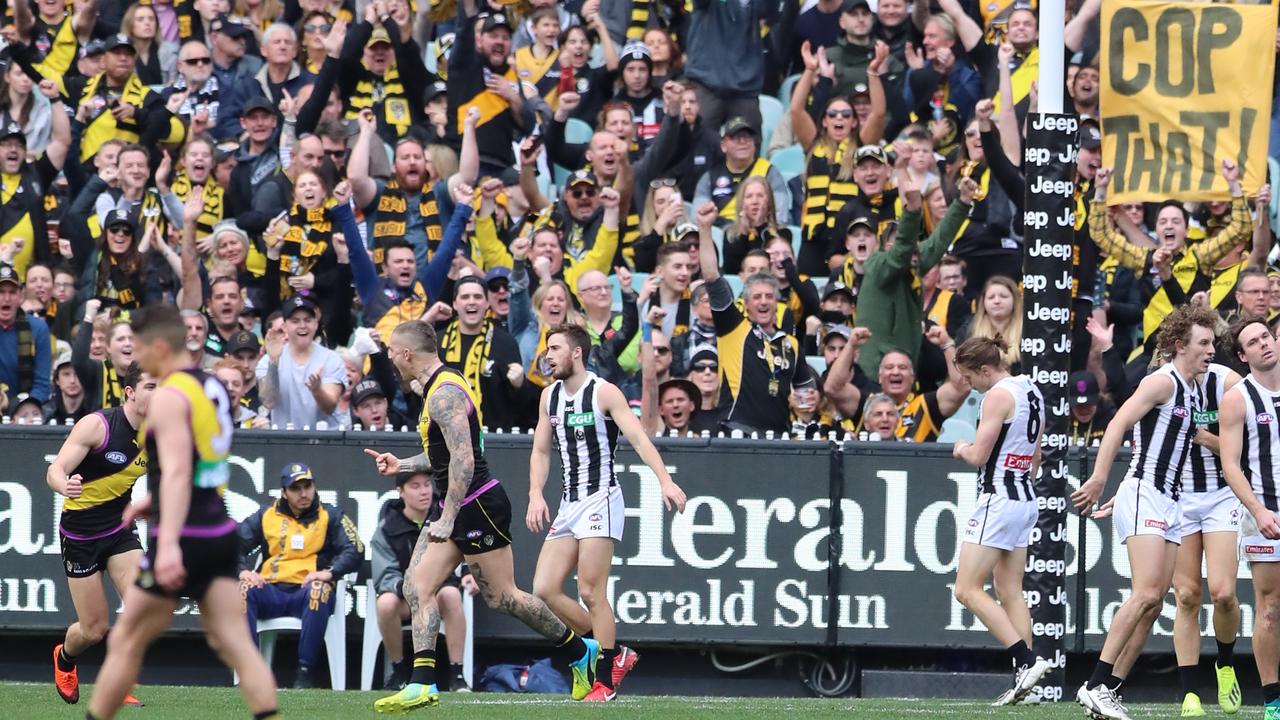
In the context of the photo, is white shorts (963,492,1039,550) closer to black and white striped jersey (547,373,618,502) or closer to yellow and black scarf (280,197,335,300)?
black and white striped jersey (547,373,618,502)

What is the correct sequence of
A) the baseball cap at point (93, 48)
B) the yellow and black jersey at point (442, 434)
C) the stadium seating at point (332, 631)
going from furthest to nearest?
the baseball cap at point (93, 48) → the stadium seating at point (332, 631) → the yellow and black jersey at point (442, 434)

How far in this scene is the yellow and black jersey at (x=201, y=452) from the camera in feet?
27.3

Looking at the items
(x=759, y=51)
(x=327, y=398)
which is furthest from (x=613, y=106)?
(x=327, y=398)

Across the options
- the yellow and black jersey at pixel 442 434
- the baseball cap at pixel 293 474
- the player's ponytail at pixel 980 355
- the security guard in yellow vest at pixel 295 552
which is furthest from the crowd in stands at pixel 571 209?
the yellow and black jersey at pixel 442 434

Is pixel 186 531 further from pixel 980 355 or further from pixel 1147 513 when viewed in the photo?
pixel 980 355

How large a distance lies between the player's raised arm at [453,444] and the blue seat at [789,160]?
8.36 metres

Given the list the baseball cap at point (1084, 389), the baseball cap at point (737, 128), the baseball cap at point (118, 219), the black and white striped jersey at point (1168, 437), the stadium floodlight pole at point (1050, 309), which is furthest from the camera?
the baseball cap at point (737, 128)

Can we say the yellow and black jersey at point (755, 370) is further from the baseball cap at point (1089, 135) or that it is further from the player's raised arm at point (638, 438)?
the baseball cap at point (1089, 135)

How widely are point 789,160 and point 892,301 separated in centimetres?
335

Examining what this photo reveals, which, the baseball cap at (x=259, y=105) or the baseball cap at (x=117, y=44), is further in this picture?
the baseball cap at (x=117, y=44)

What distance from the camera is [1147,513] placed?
11508 millimetres

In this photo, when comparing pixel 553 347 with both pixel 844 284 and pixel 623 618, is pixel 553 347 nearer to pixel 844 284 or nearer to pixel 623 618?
pixel 623 618

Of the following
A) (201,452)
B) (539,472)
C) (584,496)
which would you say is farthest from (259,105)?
(201,452)

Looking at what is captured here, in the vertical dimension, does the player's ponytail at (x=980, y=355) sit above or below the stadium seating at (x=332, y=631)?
above
